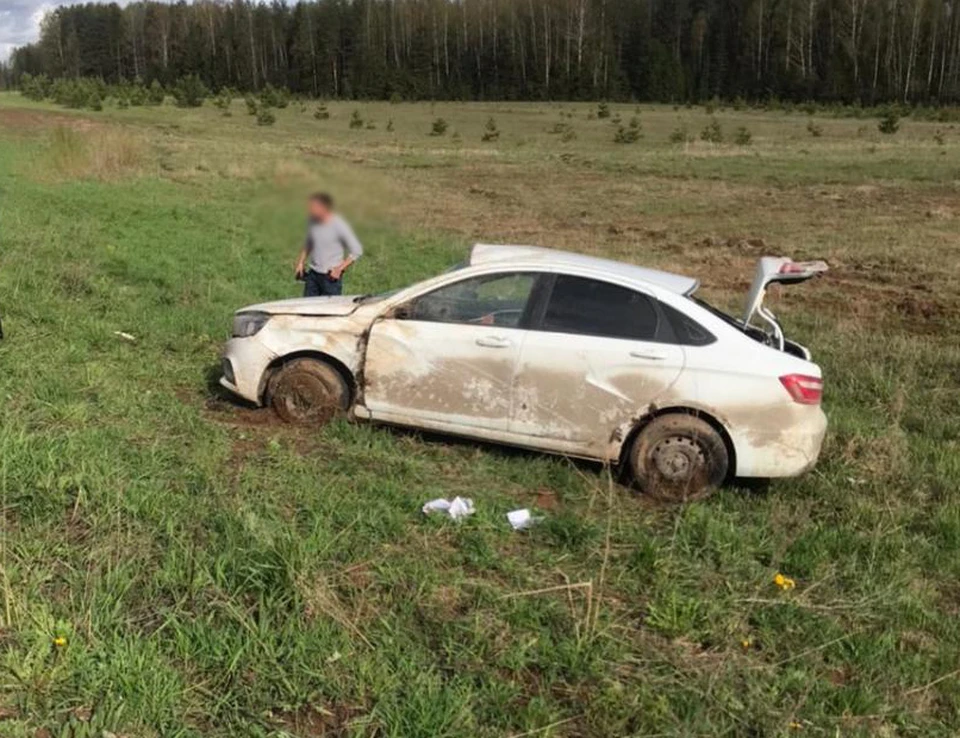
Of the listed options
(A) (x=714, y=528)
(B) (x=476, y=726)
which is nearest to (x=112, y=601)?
(B) (x=476, y=726)

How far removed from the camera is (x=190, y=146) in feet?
101

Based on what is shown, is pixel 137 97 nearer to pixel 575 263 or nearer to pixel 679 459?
pixel 575 263

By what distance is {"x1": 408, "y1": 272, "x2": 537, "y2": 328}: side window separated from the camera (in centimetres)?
608

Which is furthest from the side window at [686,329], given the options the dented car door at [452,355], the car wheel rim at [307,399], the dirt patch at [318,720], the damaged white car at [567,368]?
the dirt patch at [318,720]

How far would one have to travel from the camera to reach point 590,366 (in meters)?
5.80

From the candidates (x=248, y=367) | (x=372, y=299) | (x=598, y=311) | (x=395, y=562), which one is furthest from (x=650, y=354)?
(x=248, y=367)

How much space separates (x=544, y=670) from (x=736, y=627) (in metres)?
→ 0.95

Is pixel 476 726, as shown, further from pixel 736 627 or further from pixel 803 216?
pixel 803 216

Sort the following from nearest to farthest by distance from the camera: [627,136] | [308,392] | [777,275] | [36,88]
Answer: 1. [777,275]
2. [308,392]
3. [627,136]
4. [36,88]

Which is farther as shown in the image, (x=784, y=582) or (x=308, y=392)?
(x=308, y=392)

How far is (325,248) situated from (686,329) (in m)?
2.60

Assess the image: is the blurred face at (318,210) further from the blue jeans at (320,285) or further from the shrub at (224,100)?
the shrub at (224,100)

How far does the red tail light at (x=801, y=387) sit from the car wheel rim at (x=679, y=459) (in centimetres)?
66

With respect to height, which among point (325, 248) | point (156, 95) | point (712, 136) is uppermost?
point (156, 95)
